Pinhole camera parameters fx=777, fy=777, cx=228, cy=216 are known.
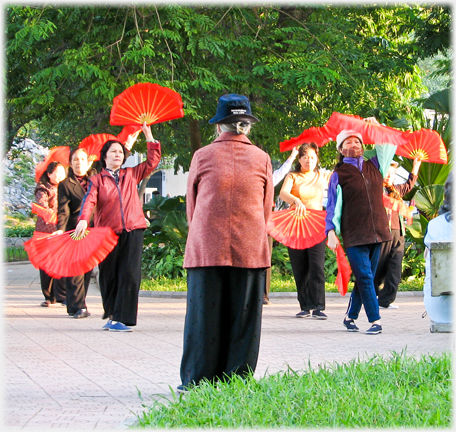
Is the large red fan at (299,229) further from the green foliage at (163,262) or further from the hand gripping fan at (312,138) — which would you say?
the green foliage at (163,262)

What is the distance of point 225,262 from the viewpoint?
5.41 metres

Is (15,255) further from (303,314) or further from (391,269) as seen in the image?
(303,314)

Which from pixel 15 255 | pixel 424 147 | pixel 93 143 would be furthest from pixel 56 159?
pixel 15 255

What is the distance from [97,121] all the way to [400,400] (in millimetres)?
14961

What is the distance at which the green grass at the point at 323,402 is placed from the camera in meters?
4.30

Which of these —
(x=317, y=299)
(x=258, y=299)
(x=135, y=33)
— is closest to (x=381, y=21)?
(x=135, y=33)

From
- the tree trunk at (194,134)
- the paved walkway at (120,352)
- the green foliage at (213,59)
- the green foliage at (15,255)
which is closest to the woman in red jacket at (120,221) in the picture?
the paved walkway at (120,352)

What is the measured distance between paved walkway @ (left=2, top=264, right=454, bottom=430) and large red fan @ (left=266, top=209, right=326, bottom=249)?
1054mm

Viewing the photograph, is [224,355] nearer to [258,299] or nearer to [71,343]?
[258,299]

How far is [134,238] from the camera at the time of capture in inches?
351

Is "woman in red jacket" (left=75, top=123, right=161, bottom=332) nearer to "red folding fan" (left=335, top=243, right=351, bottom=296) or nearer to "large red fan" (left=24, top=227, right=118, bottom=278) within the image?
"large red fan" (left=24, top=227, right=118, bottom=278)

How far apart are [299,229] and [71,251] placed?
3056 mm

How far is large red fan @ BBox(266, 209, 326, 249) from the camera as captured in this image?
10.3 meters

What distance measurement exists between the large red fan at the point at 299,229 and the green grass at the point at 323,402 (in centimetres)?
481
